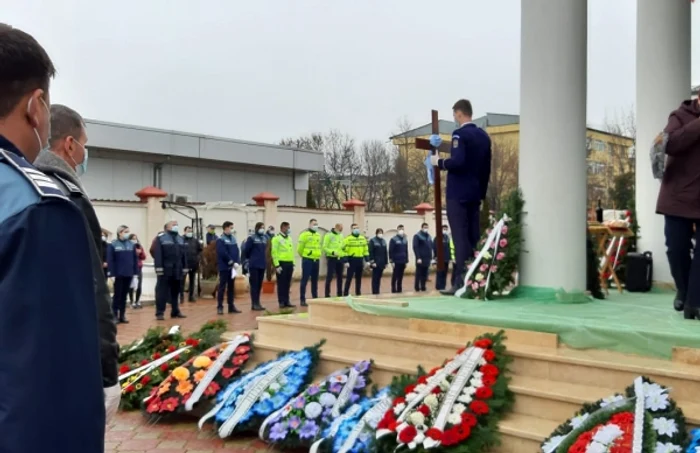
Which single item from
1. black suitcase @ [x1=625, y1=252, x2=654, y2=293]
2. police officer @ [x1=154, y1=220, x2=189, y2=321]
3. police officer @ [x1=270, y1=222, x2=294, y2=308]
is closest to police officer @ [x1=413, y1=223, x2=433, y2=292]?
police officer @ [x1=270, y1=222, x2=294, y2=308]

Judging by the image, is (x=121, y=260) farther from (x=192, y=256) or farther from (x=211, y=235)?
(x=211, y=235)

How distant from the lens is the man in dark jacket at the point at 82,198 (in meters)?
2.11

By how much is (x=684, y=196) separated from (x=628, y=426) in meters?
1.99

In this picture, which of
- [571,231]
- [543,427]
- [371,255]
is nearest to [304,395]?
[543,427]

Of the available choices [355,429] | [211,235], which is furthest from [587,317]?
[211,235]

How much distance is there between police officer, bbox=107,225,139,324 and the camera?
12436 mm

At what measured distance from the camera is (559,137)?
5.96 metres

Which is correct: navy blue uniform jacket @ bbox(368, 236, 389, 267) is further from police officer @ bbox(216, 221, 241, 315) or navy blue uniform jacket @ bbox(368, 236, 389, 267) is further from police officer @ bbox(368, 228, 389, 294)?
police officer @ bbox(216, 221, 241, 315)

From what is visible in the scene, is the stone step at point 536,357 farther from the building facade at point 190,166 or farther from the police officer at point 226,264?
the building facade at point 190,166

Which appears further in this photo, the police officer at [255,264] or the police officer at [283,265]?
the police officer at [283,265]

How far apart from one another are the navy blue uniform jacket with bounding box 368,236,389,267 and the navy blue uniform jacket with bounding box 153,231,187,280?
5.25 meters

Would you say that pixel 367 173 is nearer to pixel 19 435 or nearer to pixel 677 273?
pixel 677 273

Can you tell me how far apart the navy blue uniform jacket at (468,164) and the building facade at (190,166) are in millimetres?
18273

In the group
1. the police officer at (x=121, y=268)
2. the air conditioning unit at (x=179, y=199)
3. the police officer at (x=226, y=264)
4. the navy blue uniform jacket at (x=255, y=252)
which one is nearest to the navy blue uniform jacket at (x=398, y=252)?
the navy blue uniform jacket at (x=255, y=252)
